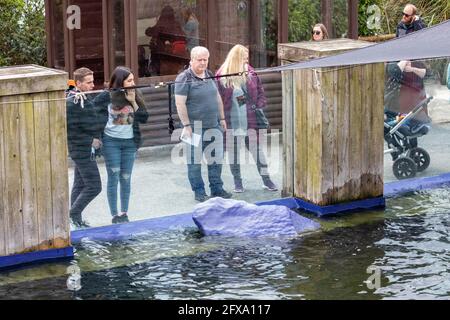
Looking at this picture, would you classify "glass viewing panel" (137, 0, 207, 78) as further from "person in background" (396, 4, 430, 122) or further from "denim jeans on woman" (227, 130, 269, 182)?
"denim jeans on woman" (227, 130, 269, 182)

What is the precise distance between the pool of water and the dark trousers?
0.34 m

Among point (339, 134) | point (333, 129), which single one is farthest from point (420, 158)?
point (333, 129)

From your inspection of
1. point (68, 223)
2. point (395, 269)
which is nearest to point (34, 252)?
point (68, 223)

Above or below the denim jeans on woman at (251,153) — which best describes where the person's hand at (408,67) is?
above

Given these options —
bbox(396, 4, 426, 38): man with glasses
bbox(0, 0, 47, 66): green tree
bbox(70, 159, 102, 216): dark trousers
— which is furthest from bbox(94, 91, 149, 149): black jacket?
bbox(0, 0, 47, 66): green tree

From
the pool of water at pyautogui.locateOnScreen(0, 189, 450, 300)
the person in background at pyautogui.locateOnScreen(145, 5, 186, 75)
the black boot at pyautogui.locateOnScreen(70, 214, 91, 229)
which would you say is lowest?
the pool of water at pyautogui.locateOnScreen(0, 189, 450, 300)

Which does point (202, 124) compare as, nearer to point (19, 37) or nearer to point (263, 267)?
point (263, 267)

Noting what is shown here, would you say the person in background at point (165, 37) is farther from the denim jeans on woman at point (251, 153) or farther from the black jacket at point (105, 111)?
the black jacket at point (105, 111)

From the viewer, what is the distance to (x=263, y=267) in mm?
9602

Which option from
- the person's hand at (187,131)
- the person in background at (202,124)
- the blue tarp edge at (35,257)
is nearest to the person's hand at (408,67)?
the person in background at (202,124)

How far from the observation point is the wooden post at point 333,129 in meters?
11.2

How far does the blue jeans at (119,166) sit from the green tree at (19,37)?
26.5 feet

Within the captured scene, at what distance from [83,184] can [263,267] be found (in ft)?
6.06

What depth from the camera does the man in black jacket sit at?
10141 millimetres
